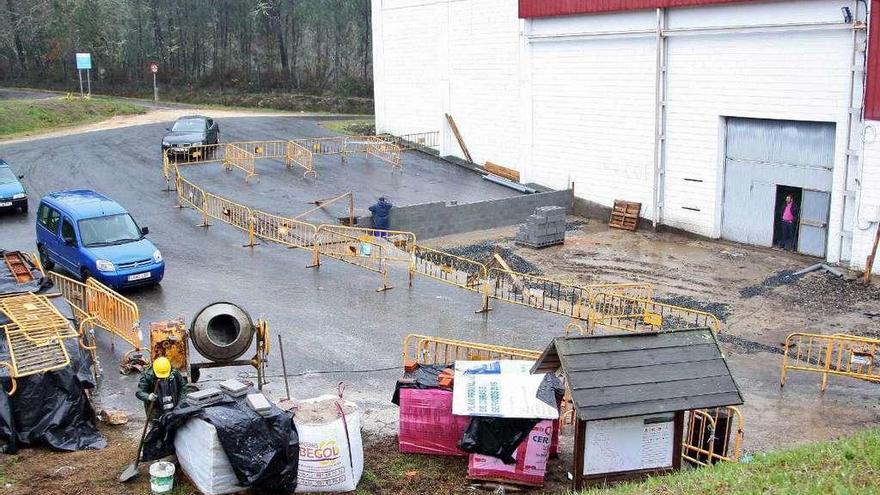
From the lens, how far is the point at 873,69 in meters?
23.4

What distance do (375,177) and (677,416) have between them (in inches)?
977

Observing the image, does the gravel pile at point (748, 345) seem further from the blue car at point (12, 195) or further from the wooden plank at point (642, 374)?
the blue car at point (12, 195)

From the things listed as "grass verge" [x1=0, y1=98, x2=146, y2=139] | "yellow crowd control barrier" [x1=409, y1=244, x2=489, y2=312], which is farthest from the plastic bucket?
"grass verge" [x1=0, y1=98, x2=146, y2=139]

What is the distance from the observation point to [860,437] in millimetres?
10055

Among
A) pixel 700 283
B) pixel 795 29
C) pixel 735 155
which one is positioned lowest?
pixel 700 283

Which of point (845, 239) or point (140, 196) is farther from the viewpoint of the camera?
point (140, 196)

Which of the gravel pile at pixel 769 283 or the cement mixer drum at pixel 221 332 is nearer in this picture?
the cement mixer drum at pixel 221 332

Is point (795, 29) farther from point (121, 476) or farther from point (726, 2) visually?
point (121, 476)

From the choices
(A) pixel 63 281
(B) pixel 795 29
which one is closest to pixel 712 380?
(A) pixel 63 281

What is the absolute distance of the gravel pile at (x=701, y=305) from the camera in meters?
21.4

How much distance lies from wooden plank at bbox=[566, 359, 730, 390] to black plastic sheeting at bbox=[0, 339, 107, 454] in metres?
6.39

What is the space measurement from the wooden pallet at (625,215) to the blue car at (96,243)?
17.4 m

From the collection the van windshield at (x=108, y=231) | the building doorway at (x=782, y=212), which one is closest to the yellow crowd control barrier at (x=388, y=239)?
the van windshield at (x=108, y=231)

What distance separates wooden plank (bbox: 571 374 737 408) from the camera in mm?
9820
